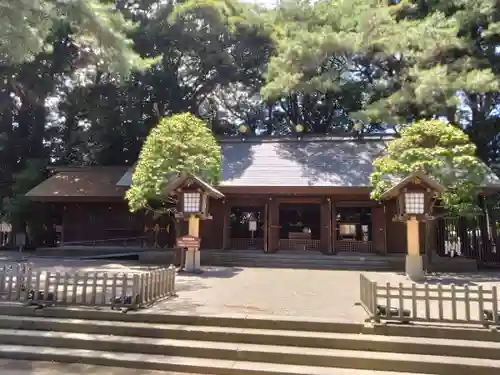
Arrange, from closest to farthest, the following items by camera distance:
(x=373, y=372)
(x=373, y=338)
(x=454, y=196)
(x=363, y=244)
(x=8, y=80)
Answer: (x=373, y=372), (x=373, y=338), (x=454, y=196), (x=363, y=244), (x=8, y=80)

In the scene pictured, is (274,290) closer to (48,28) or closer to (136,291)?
(136,291)

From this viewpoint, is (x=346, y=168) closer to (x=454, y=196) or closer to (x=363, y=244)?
(x=363, y=244)

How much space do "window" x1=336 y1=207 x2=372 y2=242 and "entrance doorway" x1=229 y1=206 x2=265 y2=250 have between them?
3.25 meters

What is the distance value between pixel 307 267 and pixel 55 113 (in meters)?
17.7

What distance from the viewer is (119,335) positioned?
240 inches

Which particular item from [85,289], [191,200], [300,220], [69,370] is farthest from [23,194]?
[69,370]

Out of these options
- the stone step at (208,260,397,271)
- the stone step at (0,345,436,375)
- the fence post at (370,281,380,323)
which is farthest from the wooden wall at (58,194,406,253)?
the fence post at (370,281,380,323)

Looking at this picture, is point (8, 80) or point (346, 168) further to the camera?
point (8, 80)

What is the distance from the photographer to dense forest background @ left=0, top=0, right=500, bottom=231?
1556 cm

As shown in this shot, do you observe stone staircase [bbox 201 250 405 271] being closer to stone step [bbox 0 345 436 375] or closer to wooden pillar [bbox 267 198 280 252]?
wooden pillar [bbox 267 198 280 252]

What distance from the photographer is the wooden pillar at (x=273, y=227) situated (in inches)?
624

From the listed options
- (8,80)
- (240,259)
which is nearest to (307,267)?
(240,259)

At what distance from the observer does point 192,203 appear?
12.3 metres

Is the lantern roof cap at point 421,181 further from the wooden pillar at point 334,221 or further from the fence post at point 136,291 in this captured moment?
the fence post at point 136,291
